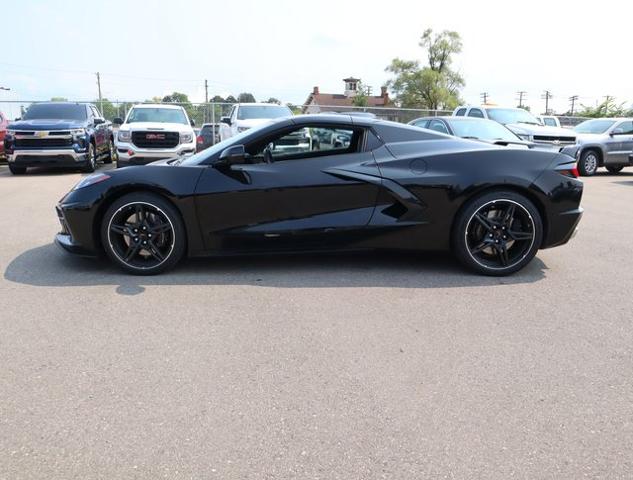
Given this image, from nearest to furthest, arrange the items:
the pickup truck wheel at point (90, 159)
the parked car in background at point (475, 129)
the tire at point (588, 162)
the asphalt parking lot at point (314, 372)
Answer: the asphalt parking lot at point (314, 372)
the parked car in background at point (475, 129)
the pickup truck wheel at point (90, 159)
the tire at point (588, 162)

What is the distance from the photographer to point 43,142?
13.8 meters

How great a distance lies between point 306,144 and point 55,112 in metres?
12.2

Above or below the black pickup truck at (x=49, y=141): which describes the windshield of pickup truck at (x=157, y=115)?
above

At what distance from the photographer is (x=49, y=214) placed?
8.12m

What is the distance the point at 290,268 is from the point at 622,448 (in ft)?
10.8

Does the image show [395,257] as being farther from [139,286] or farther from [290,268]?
[139,286]

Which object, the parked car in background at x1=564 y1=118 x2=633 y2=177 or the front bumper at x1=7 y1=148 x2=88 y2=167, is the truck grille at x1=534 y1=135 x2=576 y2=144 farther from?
the front bumper at x1=7 y1=148 x2=88 y2=167

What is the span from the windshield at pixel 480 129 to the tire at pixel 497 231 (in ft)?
15.5

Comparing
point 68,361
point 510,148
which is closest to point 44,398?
point 68,361

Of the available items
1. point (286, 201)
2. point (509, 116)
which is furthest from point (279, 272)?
point (509, 116)

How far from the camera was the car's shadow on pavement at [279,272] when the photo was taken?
190 inches

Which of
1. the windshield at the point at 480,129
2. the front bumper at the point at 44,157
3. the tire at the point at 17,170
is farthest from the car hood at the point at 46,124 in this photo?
the windshield at the point at 480,129

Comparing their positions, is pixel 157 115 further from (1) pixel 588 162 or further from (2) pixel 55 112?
(1) pixel 588 162

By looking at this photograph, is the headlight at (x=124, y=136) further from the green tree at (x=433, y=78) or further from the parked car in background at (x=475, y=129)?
the green tree at (x=433, y=78)
